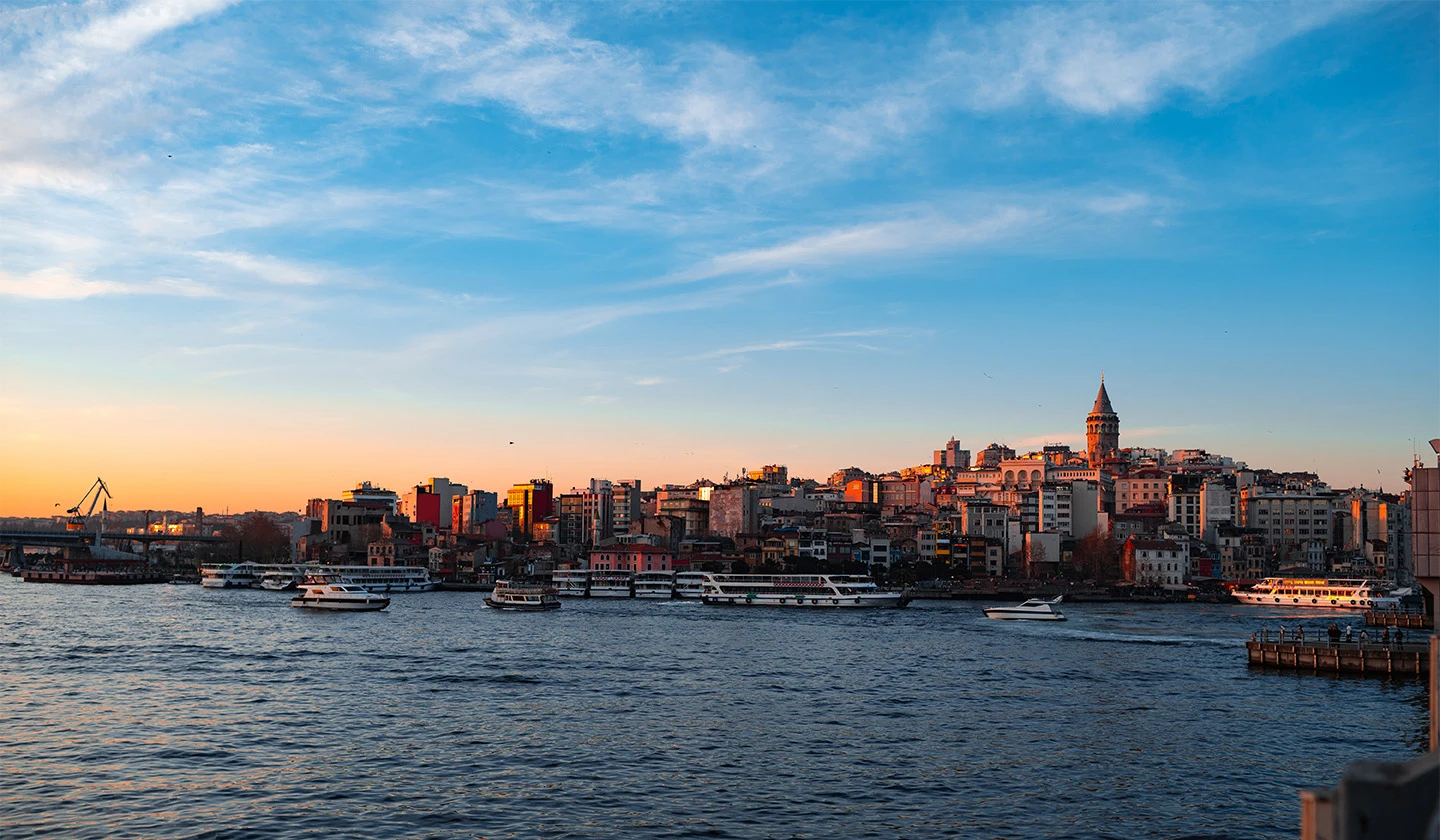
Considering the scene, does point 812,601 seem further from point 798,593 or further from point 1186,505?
point 1186,505

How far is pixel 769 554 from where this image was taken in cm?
11375

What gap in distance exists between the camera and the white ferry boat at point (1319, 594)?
88125 mm

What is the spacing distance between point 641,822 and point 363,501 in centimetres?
13269

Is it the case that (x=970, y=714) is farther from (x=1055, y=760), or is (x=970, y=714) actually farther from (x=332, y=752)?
(x=332, y=752)

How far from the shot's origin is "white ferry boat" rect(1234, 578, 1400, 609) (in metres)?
88.1

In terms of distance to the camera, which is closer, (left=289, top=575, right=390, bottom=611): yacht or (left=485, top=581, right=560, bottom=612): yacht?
(left=289, top=575, right=390, bottom=611): yacht

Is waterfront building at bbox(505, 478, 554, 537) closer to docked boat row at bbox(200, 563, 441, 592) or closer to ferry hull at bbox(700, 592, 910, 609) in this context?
docked boat row at bbox(200, 563, 441, 592)

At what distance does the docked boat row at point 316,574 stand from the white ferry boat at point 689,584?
24249 mm

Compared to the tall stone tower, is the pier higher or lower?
lower

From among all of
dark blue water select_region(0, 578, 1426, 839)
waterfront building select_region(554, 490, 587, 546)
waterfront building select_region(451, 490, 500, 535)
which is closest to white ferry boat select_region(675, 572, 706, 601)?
dark blue water select_region(0, 578, 1426, 839)

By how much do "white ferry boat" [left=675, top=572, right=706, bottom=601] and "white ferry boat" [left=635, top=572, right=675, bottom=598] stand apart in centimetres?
55

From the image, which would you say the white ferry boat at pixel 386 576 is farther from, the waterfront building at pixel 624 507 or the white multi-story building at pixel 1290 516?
the white multi-story building at pixel 1290 516

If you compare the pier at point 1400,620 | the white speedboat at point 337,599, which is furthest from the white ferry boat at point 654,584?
the pier at point 1400,620

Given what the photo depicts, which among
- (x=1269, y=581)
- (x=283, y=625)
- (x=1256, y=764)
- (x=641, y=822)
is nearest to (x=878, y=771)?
(x=641, y=822)
